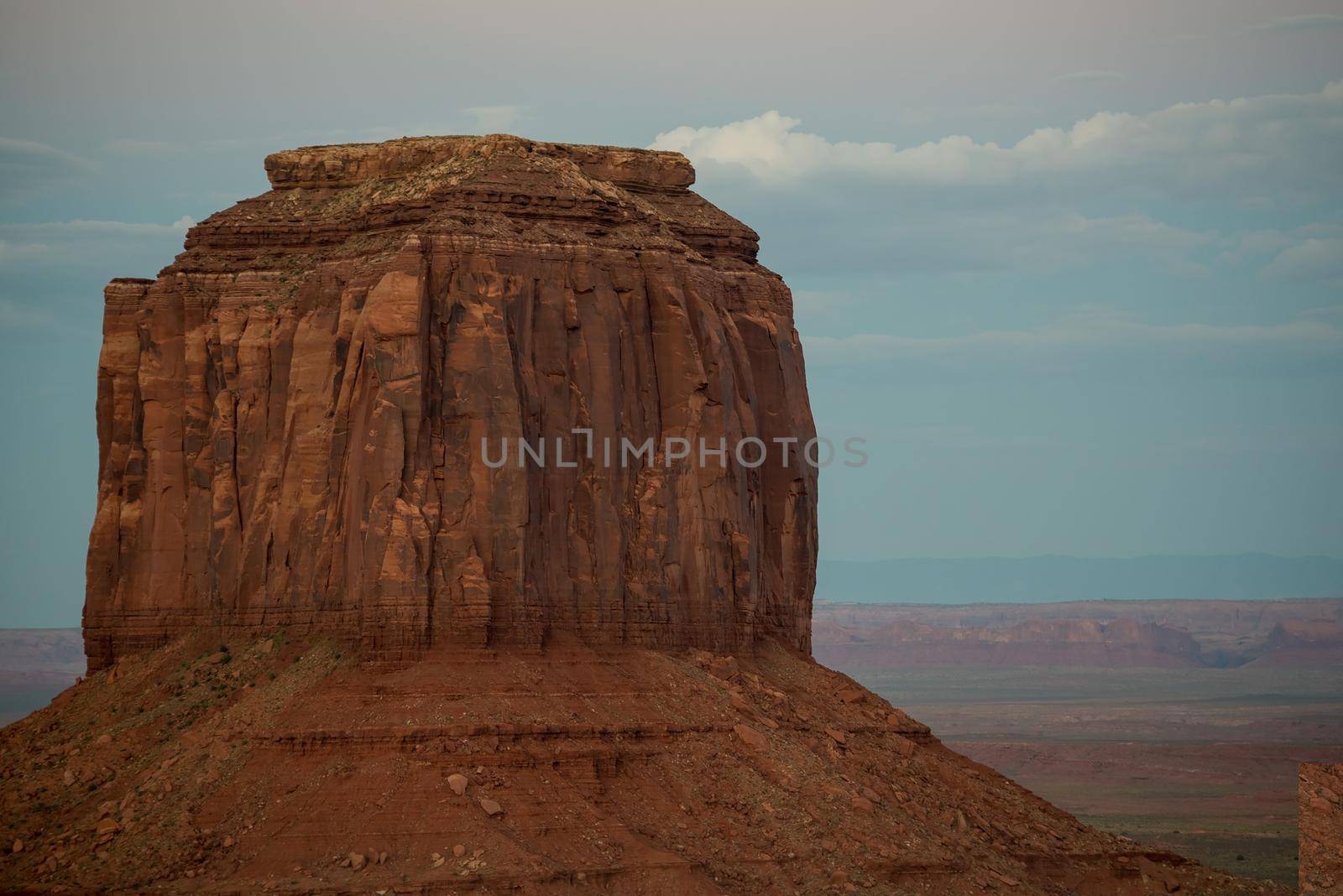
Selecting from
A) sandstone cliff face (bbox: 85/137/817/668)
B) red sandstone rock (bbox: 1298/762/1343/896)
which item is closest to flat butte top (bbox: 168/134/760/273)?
sandstone cliff face (bbox: 85/137/817/668)

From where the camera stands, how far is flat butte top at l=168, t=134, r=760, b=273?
296 ft

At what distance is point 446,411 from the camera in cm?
8638

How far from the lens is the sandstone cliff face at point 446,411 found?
86.0 meters

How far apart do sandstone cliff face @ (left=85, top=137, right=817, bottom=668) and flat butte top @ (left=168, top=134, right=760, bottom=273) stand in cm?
11

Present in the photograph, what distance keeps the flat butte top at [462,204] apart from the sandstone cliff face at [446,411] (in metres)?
0.11

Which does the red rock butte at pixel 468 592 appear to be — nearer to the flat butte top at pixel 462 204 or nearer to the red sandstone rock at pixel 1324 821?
the flat butte top at pixel 462 204

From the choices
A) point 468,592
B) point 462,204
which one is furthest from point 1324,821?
point 462,204

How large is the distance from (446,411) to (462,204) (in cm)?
741

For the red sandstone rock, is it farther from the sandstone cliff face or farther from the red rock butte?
the sandstone cliff face

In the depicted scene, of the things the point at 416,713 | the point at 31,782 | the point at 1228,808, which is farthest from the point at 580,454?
the point at 1228,808

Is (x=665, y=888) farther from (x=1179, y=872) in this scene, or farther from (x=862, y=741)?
(x=1179, y=872)

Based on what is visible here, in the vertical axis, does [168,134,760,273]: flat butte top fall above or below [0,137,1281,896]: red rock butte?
above

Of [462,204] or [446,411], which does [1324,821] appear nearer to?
[446,411]

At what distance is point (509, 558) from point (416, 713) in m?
6.91
